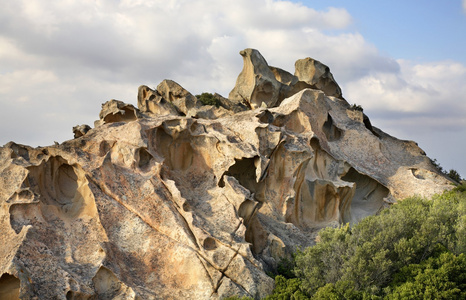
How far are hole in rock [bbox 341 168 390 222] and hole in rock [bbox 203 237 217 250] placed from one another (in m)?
Answer: 14.2

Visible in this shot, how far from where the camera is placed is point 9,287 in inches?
773

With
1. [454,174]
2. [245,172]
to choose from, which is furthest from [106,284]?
[454,174]

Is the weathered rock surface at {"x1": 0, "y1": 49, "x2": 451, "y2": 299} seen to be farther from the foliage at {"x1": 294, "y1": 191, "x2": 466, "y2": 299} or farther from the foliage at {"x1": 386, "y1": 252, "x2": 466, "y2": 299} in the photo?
the foliage at {"x1": 386, "y1": 252, "x2": 466, "y2": 299}

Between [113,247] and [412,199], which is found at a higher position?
[412,199]

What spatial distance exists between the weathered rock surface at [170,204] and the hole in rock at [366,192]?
5.2 inches

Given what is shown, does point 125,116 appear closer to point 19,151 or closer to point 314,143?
point 19,151

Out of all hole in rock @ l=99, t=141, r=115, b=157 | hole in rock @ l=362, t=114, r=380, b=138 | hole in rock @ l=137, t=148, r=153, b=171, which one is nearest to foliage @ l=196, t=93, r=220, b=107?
hole in rock @ l=362, t=114, r=380, b=138

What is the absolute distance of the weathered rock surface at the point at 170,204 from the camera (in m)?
21.1

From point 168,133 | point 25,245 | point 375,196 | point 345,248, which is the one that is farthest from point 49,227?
point 375,196

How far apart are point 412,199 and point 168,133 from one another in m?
13.1

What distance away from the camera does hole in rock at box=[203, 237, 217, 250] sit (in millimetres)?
22484

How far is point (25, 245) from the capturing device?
801 inches

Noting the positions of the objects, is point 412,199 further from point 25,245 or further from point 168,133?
point 25,245

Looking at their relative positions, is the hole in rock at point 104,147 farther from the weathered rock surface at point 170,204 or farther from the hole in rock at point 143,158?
the hole in rock at point 143,158
